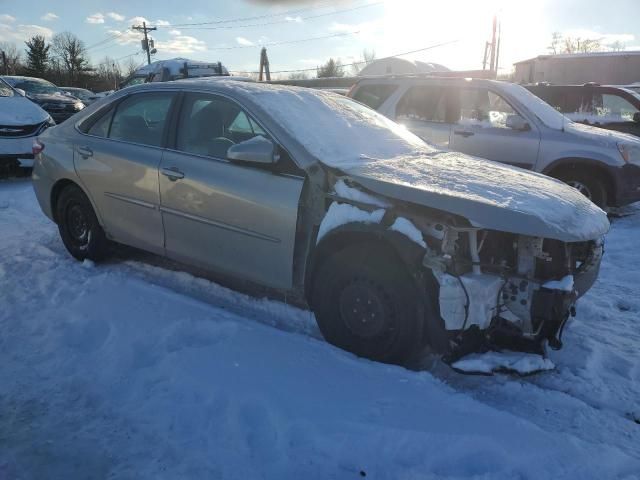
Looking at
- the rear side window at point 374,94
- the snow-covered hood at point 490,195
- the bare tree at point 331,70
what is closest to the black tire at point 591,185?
the rear side window at point 374,94

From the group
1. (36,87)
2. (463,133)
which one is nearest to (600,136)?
(463,133)

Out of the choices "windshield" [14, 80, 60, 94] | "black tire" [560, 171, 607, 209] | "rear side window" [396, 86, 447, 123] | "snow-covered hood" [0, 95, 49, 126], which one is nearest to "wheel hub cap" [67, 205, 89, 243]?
"rear side window" [396, 86, 447, 123]

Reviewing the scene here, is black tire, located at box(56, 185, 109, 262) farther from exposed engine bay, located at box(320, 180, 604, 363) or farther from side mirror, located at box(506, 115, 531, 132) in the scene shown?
side mirror, located at box(506, 115, 531, 132)

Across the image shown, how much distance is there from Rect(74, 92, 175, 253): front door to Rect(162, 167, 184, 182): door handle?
0.12m

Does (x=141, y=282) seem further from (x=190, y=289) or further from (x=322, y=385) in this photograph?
(x=322, y=385)

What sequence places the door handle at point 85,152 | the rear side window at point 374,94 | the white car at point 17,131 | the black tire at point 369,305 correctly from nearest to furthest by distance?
the black tire at point 369,305
the door handle at point 85,152
the rear side window at point 374,94
the white car at point 17,131

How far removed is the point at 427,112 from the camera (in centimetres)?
736

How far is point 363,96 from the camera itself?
7.96 meters

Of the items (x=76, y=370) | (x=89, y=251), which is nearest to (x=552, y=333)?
(x=76, y=370)

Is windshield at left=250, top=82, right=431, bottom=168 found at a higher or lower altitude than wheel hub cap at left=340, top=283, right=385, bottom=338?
higher

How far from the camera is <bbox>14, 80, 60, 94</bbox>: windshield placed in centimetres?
1852

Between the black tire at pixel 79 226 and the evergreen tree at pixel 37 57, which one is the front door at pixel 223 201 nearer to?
the black tire at pixel 79 226

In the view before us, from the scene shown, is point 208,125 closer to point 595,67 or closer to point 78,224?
point 78,224

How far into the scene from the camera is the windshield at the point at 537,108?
22.3ft
